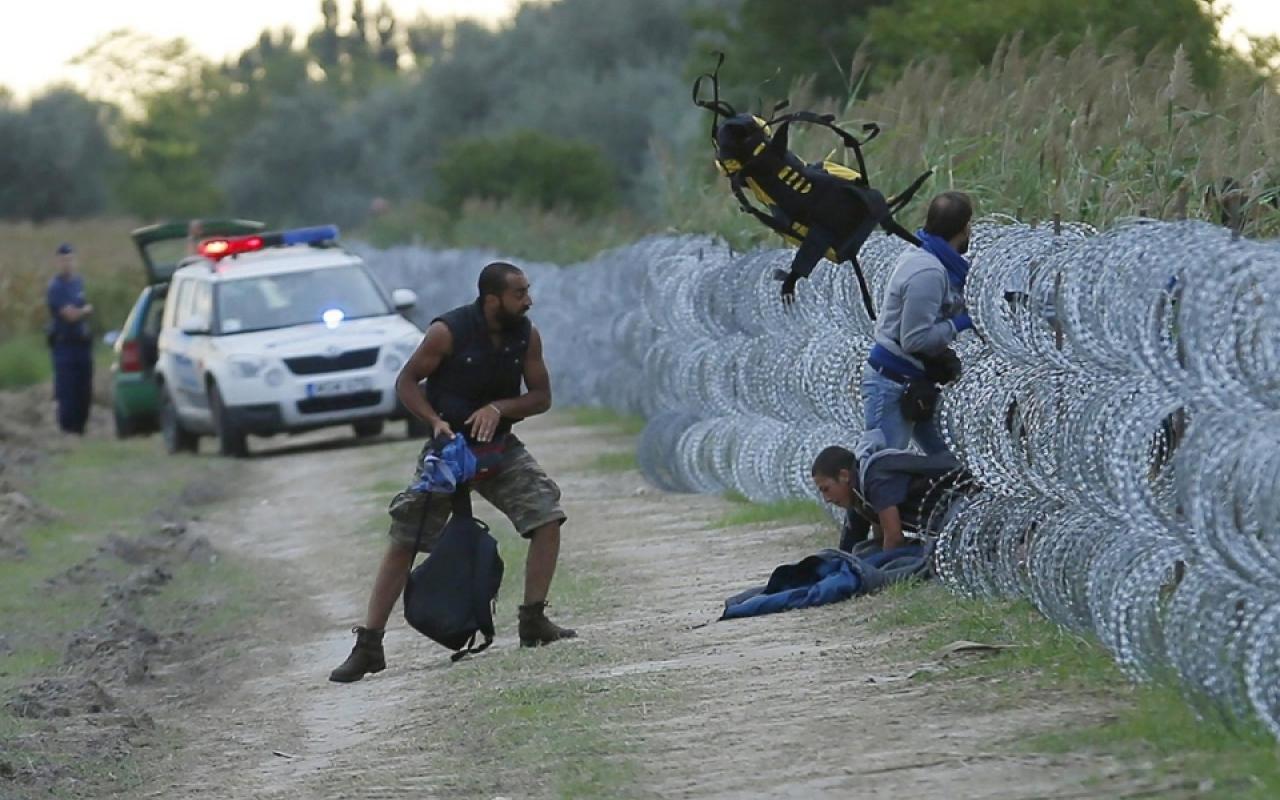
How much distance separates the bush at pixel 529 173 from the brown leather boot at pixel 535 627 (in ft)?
132

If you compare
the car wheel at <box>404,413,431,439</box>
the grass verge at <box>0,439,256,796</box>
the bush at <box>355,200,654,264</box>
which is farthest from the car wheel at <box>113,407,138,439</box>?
the bush at <box>355,200,654,264</box>

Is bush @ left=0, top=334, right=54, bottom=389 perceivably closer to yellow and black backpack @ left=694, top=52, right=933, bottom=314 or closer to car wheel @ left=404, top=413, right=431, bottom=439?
car wheel @ left=404, top=413, right=431, bottom=439

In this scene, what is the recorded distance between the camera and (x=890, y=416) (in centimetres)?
1128

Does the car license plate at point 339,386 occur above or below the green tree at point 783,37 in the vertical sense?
below

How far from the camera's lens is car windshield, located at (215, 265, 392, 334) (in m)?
23.7

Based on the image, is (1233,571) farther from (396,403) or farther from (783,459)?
(396,403)

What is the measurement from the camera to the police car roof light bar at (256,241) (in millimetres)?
24156

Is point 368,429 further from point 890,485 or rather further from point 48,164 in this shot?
point 48,164

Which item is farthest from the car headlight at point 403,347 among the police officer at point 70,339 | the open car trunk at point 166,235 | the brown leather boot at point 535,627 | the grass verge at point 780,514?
the brown leather boot at point 535,627

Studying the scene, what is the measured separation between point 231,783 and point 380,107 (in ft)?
250

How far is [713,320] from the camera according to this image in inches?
658

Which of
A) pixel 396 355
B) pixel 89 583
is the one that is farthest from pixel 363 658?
pixel 396 355

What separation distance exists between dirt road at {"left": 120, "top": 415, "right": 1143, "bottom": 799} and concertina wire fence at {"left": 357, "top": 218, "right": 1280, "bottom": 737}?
0.49 meters

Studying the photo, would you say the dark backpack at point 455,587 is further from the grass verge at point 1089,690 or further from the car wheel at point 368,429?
the car wheel at point 368,429
